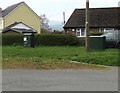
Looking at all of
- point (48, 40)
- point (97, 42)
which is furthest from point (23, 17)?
point (97, 42)

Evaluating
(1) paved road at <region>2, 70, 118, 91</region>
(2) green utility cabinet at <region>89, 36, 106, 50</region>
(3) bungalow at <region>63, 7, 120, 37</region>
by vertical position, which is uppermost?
(3) bungalow at <region>63, 7, 120, 37</region>

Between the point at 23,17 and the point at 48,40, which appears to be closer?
the point at 48,40

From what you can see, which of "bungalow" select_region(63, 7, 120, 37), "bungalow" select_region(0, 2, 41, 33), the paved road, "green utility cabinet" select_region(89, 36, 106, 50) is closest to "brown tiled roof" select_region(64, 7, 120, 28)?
"bungalow" select_region(63, 7, 120, 37)

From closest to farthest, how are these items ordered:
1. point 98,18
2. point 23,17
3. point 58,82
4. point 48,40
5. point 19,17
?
point 58,82, point 48,40, point 98,18, point 19,17, point 23,17

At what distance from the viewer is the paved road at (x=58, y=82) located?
9.70 metres

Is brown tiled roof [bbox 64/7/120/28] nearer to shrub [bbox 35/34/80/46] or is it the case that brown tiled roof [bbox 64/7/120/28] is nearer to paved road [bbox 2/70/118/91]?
shrub [bbox 35/34/80/46]

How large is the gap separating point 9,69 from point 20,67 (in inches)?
28.1

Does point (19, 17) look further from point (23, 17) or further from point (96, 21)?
A: point (96, 21)

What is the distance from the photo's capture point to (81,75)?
12523 mm

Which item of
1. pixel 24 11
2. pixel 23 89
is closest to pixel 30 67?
pixel 23 89

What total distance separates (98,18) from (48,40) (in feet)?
66.6

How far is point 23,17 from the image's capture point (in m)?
74.1

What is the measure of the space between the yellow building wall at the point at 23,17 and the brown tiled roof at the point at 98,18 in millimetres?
19978

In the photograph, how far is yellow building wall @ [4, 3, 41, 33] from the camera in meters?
71.4
